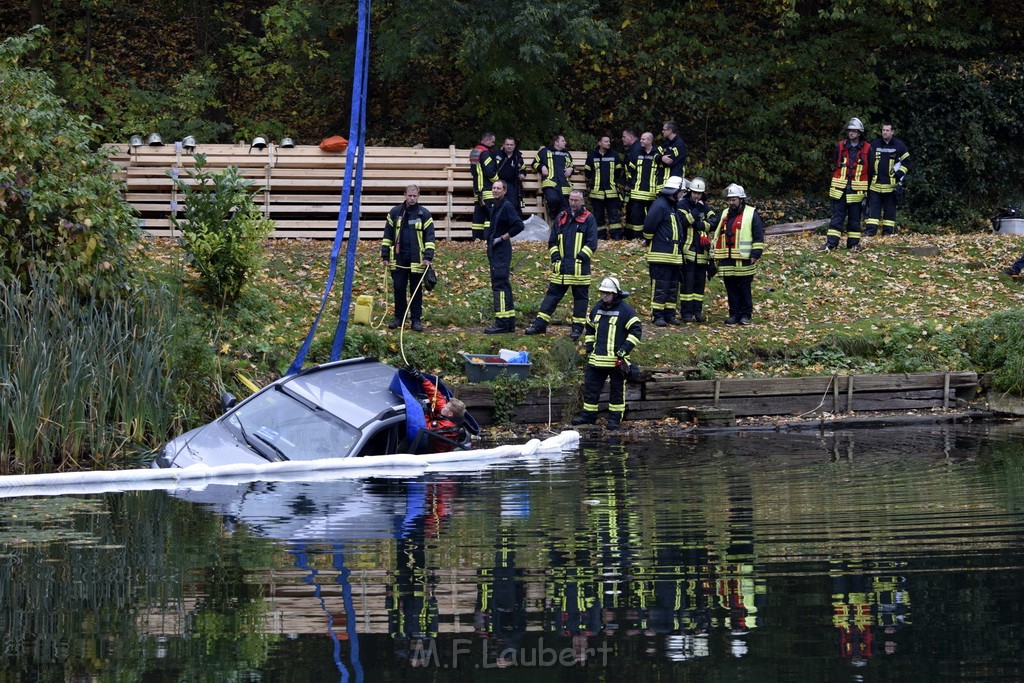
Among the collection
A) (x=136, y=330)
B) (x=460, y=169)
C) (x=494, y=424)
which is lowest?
(x=494, y=424)

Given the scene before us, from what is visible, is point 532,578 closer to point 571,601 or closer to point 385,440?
point 571,601

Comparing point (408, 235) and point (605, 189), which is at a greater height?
point (605, 189)

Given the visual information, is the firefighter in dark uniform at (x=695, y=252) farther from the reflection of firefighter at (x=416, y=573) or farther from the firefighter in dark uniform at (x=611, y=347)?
the reflection of firefighter at (x=416, y=573)

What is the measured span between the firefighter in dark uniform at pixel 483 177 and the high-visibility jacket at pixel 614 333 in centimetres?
573

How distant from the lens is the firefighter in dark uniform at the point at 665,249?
20516 mm

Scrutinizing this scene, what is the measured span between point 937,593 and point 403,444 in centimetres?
731

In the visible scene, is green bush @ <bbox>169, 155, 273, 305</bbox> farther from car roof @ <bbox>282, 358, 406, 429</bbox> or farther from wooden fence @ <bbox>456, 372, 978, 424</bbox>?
car roof @ <bbox>282, 358, 406, 429</bbox>

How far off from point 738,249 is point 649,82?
11.5m

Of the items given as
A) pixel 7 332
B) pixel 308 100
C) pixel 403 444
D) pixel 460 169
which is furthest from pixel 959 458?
pixel 308 100

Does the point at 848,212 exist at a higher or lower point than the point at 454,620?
higher

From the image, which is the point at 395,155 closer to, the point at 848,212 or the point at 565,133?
the point at 565,133

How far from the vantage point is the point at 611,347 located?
18172 millimetres

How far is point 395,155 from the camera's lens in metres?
25.6

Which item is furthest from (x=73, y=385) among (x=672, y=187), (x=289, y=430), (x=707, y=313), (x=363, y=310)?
(x=707, y=313)
